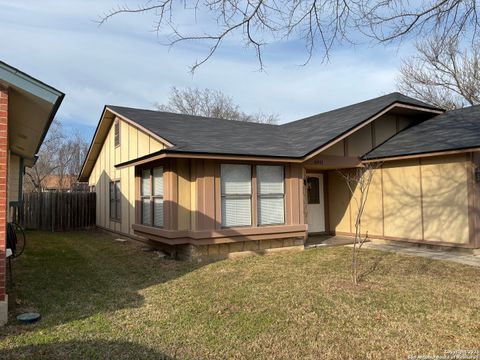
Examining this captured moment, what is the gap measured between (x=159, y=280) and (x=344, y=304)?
336 centimetres

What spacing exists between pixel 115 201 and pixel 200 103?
80.4 ft

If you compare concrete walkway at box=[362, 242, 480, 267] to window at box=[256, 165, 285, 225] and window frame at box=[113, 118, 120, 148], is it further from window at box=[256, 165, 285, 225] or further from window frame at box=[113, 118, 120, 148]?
window frame at box=[113, 118, 120, 148]

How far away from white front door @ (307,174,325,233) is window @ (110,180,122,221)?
6678 millimetres

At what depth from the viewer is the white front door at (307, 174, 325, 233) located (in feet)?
39.8

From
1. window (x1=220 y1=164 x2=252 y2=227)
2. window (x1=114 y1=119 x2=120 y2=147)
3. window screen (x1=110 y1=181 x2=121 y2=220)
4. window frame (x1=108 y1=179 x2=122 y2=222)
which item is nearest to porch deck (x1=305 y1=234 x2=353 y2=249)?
window (x1=220 y1=164 x2=252 y2=227)

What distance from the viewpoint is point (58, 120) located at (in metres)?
32.5

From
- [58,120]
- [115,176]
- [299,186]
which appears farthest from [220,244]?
[58,120]

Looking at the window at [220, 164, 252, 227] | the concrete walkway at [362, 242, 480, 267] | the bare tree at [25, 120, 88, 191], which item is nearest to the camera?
the concrete walkway at [362, 242, 480, 267]

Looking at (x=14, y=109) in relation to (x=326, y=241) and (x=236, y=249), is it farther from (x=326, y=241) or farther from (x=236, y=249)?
(x=326, y=241)

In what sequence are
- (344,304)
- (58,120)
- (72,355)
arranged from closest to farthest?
1. (72,355)
2. (344,304)
3. (58,120)

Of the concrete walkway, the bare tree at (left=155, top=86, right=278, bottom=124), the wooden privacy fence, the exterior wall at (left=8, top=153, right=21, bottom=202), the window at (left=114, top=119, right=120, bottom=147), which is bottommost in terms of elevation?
the concrete walkway

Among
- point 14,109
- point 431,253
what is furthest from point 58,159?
point 431,253

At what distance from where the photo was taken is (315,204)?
484 inches

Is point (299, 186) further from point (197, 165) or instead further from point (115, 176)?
point (115, 176)
